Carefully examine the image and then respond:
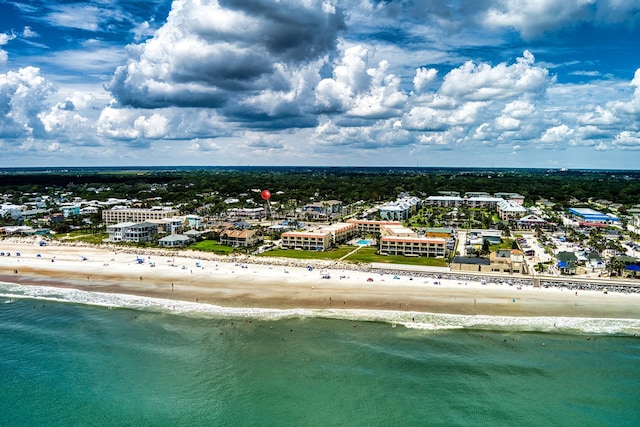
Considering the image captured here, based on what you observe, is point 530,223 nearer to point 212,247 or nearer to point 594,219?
point 594,219

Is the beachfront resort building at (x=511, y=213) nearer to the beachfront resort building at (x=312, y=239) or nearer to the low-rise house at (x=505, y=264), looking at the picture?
the beachfront resort building at (x=312, y=239)

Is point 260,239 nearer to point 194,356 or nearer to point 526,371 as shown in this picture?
point 194,356

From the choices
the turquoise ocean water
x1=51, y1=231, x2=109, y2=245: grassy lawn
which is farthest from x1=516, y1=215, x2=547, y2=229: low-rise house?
x1=51, y1=231, x2=109, y2=245: grassy lawn

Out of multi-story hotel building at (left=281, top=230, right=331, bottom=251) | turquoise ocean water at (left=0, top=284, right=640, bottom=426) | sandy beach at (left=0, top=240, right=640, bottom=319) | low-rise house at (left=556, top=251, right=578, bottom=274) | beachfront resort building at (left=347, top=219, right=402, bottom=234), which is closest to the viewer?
turquoise ocean water at (left=0, top=284, right=640, bottom=426)

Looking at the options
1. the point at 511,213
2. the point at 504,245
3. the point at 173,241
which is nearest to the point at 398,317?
the point at 504,245

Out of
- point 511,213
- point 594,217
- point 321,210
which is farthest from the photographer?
point 321,210

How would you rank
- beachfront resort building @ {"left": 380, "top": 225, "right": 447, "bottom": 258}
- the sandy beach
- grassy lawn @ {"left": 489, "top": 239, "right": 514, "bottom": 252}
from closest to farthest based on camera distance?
the sandy beach
beachfront resort building @ {"left": 380, "top": 225, "right": 447, "bottom": 258}
grassy lawn @ {"left": 489, "top": 239, "right": 514, "bottom": 252}

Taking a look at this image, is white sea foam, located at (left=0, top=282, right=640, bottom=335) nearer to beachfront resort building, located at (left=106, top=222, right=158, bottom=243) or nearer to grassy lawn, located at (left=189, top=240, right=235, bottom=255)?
grassy lawn, located at (left=189, top=240, right=235, bottom=255)
